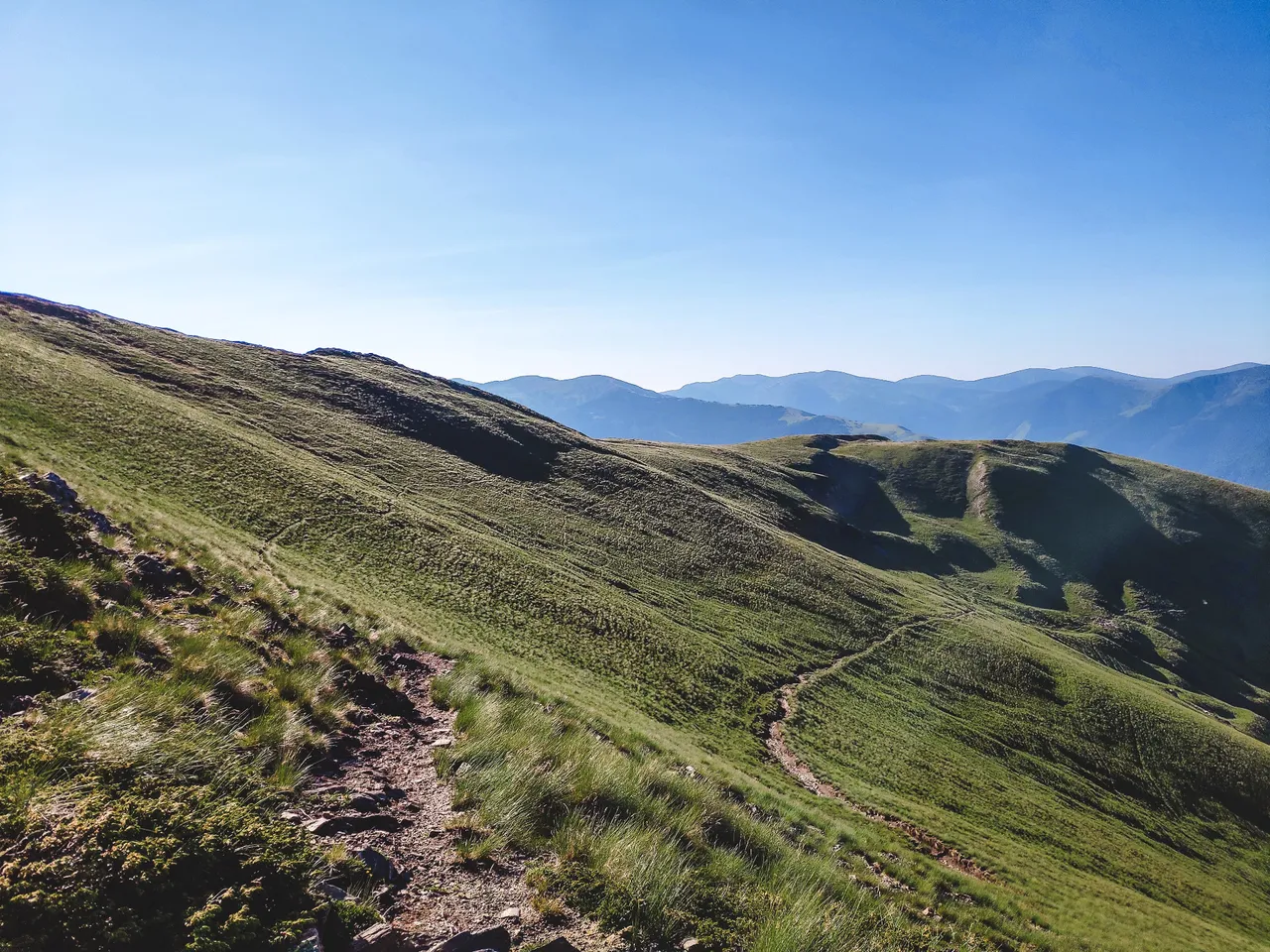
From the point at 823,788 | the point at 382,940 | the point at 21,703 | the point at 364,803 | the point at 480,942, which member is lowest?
the point at 823,788

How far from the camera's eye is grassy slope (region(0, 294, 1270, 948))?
25.2 m

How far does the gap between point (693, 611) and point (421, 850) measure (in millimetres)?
40394

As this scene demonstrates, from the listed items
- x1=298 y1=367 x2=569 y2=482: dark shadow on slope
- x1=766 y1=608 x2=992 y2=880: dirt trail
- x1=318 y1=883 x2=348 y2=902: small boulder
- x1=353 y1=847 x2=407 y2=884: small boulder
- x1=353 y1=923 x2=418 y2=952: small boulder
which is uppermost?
x1=298 y1=367 x2=569 y2=482: dark shadow on slope

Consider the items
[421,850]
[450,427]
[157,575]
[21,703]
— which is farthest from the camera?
[450,427]

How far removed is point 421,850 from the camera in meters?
5.82

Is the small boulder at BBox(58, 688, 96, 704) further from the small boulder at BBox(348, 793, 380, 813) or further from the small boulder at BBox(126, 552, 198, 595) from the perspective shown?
the small boulder at BBox(126, 552, 198, 595)

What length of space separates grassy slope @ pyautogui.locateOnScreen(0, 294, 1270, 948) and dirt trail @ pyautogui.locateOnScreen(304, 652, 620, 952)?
9.25 m

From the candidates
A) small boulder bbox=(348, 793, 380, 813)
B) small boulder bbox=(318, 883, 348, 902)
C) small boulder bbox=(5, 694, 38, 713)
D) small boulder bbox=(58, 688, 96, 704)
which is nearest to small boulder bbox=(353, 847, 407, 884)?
small boulder bbox=(318, 883, 348, 902)

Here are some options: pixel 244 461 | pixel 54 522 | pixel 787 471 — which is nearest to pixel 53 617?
pixel 54 522

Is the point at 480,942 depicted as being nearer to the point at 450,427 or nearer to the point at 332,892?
the point at 332,892

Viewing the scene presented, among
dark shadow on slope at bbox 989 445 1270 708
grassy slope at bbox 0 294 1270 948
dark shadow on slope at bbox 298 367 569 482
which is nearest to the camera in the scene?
grassy slope at bbox 0 294 1270 948

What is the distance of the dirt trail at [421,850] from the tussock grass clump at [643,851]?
19cm

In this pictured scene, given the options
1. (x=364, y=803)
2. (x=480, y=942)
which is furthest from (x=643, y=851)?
(x=364, y=803)

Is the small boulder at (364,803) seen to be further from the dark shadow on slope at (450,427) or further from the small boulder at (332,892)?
the dark shadow on slope at (450,427)
